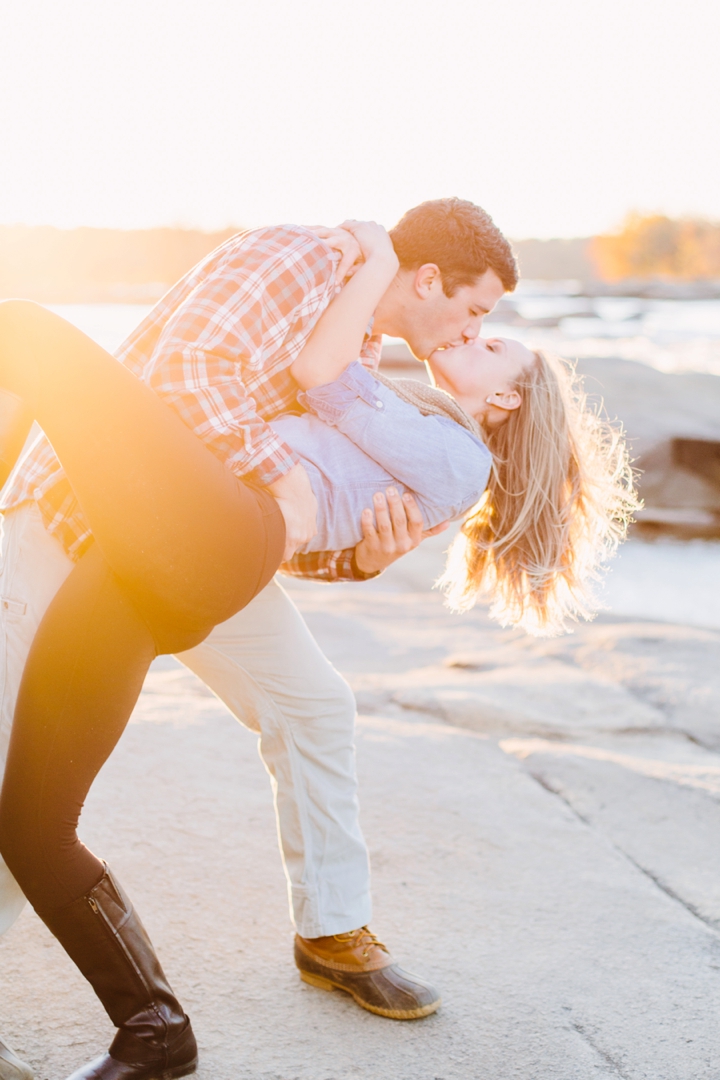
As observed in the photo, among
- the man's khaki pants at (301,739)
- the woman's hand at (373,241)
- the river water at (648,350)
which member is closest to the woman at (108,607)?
the man's khaki pants at (301,739)

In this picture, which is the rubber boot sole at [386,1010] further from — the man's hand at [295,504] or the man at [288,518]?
the man's hand at [295,504]

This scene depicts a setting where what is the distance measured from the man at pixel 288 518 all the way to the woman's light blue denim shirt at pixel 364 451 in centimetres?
6

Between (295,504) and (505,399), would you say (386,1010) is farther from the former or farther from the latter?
(505,399)

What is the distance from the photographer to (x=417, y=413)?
7.47ft

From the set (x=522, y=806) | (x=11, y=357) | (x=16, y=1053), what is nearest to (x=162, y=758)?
(x=522, y=806)

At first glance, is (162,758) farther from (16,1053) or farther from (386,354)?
(386,354)

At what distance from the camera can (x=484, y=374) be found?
8.54 feet

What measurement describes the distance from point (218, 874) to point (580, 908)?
1026 mm

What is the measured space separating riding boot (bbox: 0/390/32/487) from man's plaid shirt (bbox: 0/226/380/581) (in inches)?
3.7

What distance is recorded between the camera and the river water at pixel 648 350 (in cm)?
786

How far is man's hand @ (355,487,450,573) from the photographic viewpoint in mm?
2266

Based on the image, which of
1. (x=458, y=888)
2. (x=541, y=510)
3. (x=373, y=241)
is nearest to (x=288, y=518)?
(x=373, y=241)

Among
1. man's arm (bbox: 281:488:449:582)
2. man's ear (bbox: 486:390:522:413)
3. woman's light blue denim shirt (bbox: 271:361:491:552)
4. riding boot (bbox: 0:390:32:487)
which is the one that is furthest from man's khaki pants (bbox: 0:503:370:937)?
man's ear (bbox: 486:390:522:413)

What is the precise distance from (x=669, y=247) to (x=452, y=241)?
284ft
